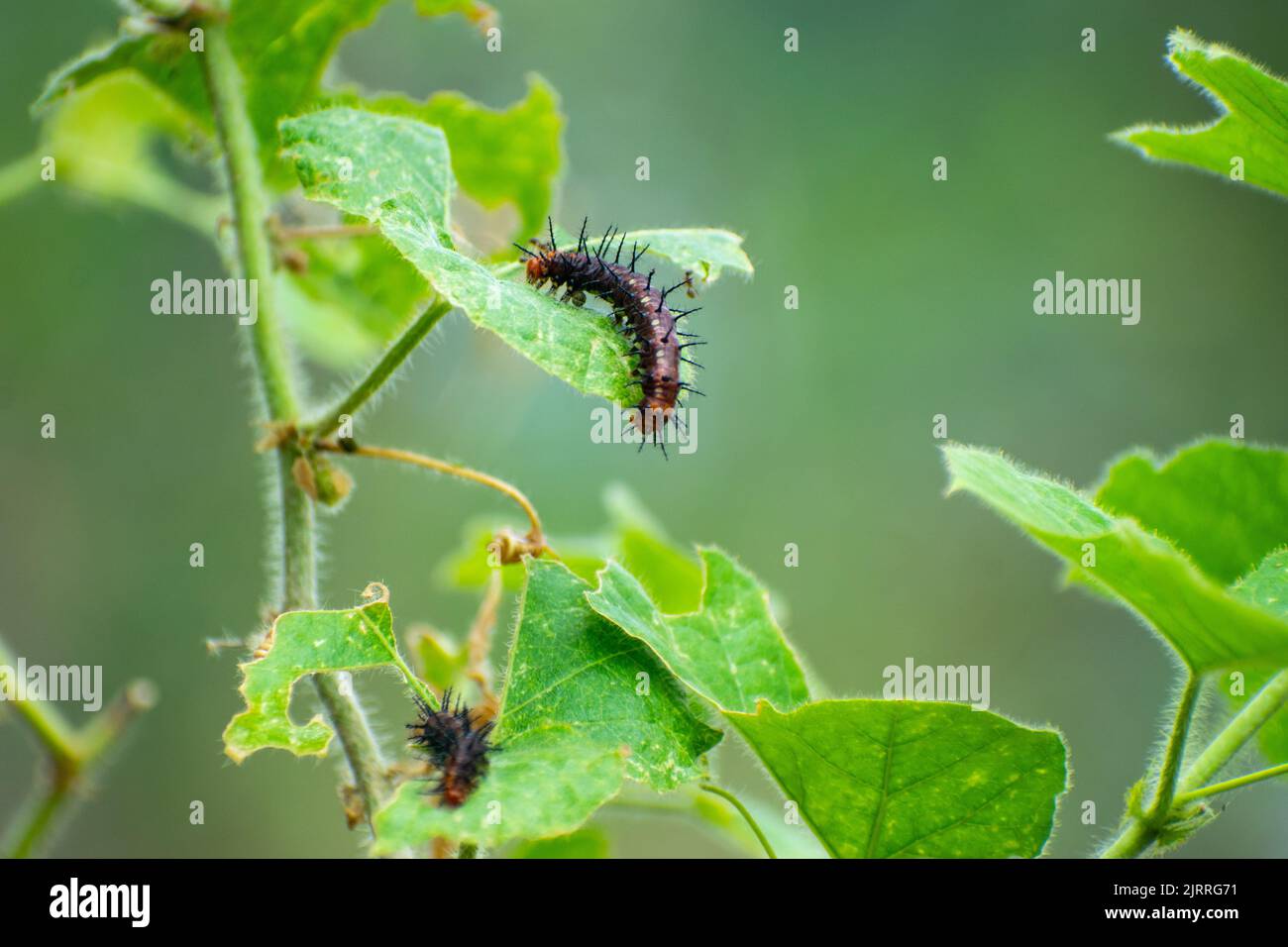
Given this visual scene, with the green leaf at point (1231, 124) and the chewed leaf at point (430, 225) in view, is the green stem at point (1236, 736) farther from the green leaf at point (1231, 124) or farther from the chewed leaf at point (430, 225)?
the chewed leaf at point (430, 225)

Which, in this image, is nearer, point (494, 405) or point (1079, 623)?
point (494, 405)

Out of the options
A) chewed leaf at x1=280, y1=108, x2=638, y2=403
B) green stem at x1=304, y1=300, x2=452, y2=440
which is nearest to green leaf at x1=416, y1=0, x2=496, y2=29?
chewed leaf at x1=280, y1=108, x2=638, y2=403

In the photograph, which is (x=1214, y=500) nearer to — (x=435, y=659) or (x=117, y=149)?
(x=435, y=659)

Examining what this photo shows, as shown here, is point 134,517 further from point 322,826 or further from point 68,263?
point 322,826

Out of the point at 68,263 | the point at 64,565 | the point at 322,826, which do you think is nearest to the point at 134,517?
the point at 64,565

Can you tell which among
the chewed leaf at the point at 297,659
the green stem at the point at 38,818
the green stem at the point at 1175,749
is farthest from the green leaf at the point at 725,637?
the green stem at the point at 38,818

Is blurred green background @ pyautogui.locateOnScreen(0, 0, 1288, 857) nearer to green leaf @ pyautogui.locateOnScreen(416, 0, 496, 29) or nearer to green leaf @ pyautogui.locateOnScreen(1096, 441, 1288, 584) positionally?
green leaf @ pyautogui.locateOnScreen(416, 0, 496, 29)

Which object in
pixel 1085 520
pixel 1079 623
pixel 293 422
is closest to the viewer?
pixel 1085 520

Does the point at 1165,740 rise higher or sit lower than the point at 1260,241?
lower
